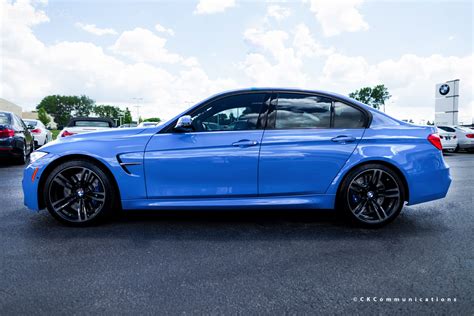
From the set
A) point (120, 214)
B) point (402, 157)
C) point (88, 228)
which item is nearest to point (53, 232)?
point (88, 228)

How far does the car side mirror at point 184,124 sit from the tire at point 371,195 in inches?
68.1

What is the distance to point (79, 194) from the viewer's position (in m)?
3.91

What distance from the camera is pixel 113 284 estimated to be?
2570 millimetres

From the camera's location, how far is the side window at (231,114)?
394cm

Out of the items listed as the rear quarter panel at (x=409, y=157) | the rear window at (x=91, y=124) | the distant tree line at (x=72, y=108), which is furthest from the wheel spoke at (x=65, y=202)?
the distant tree line at (x=72, y=108)

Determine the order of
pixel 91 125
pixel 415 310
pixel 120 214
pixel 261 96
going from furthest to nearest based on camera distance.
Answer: pixel 91 125, pixel 120 214, pixel 261 96, pixel 415 310

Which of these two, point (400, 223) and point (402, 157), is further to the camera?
point (400, 223)

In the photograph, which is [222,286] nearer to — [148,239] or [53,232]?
[148,239]

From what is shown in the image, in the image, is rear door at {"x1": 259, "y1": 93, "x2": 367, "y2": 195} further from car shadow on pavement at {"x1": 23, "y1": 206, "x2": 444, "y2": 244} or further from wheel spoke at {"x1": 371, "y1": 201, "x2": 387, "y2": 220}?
wheel spoke at {"x1": 371, "y1": 201, "x2": 387, "y2": 220}

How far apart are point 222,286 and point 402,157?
8.15ft

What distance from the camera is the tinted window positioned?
13.0ft

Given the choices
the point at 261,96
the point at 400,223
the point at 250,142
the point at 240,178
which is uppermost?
the point at 261,96

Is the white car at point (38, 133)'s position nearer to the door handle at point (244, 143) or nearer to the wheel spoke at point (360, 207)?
the door handle at point (244, 143)

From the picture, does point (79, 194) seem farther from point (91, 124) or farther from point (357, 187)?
point (91, 124)
